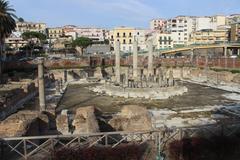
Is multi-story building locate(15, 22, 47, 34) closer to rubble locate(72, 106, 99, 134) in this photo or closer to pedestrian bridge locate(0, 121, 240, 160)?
rubble locate(72, 106, 99, 134)

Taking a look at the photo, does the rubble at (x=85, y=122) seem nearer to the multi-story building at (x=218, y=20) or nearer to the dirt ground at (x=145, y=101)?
the dirt ground at (x=145, y=101)

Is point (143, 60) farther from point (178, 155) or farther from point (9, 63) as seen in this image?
point (178, 155)

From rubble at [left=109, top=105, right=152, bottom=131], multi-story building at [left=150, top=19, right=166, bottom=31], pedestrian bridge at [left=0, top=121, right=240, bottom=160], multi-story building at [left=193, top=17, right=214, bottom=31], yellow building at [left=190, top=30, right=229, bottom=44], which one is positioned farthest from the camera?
multi-story building at [left=150, top=19, right=166, bottom=31]

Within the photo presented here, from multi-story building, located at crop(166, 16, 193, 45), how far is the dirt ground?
88506 mm

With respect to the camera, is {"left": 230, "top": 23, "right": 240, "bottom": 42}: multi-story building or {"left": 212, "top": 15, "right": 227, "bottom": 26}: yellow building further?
{"left": 212, "top": 15, "right": 227, "bottom": 26}: yellow building

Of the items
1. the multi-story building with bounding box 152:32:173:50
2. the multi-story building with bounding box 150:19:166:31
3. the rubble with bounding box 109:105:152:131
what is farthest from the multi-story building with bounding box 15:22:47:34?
the rubble with bounding box 109:105:152:131

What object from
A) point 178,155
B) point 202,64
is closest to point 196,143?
point 178,155

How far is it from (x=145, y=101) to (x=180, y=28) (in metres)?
109

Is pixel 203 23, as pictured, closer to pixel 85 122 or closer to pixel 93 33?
pixel 93 33

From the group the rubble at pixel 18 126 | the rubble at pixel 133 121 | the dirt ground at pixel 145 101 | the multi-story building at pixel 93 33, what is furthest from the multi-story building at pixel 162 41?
the rubble at pixel 18 126

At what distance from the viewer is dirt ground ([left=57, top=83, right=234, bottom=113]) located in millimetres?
32847

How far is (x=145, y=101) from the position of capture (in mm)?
35750

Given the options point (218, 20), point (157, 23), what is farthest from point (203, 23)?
point (157, 23)

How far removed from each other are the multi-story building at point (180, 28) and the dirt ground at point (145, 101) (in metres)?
88.5
